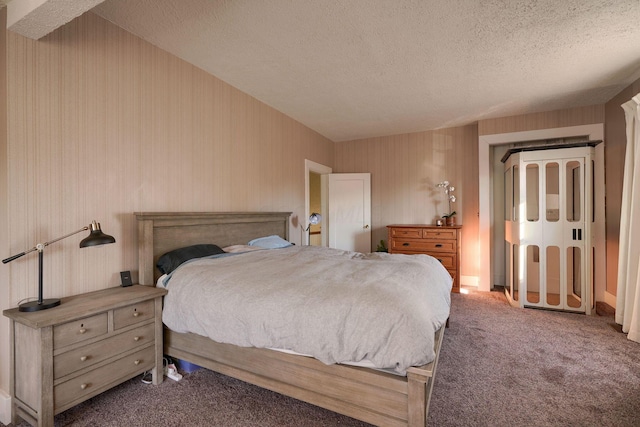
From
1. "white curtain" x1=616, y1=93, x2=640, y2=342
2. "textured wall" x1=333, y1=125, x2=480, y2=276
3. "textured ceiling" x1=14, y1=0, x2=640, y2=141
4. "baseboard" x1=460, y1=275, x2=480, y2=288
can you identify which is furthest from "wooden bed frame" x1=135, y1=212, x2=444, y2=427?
"textured wall" x1=333, y1=125, x2=480, y2=276

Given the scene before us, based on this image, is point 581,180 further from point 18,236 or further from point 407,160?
point 18,236

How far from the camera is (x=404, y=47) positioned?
2562 mm

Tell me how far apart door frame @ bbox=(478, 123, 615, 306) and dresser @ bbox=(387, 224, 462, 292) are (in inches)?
17.3

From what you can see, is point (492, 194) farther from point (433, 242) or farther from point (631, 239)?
point (631, 239)

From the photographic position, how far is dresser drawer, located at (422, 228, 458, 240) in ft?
14.8

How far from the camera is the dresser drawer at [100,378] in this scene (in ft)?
5.32

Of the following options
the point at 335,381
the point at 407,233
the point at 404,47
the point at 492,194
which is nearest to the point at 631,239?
the point at 492,194

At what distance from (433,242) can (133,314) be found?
400cm

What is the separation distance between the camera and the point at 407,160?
532cm

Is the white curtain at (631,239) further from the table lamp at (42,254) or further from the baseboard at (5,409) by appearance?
the baseboard at (5,409)

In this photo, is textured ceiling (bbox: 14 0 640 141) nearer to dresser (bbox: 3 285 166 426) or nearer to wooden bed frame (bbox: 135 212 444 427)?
wooden bed frame (bbox: 135 212 444 427)

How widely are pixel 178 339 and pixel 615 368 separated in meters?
3.29

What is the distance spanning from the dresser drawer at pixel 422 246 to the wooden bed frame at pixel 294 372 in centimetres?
277

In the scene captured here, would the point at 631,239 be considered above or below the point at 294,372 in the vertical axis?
above
